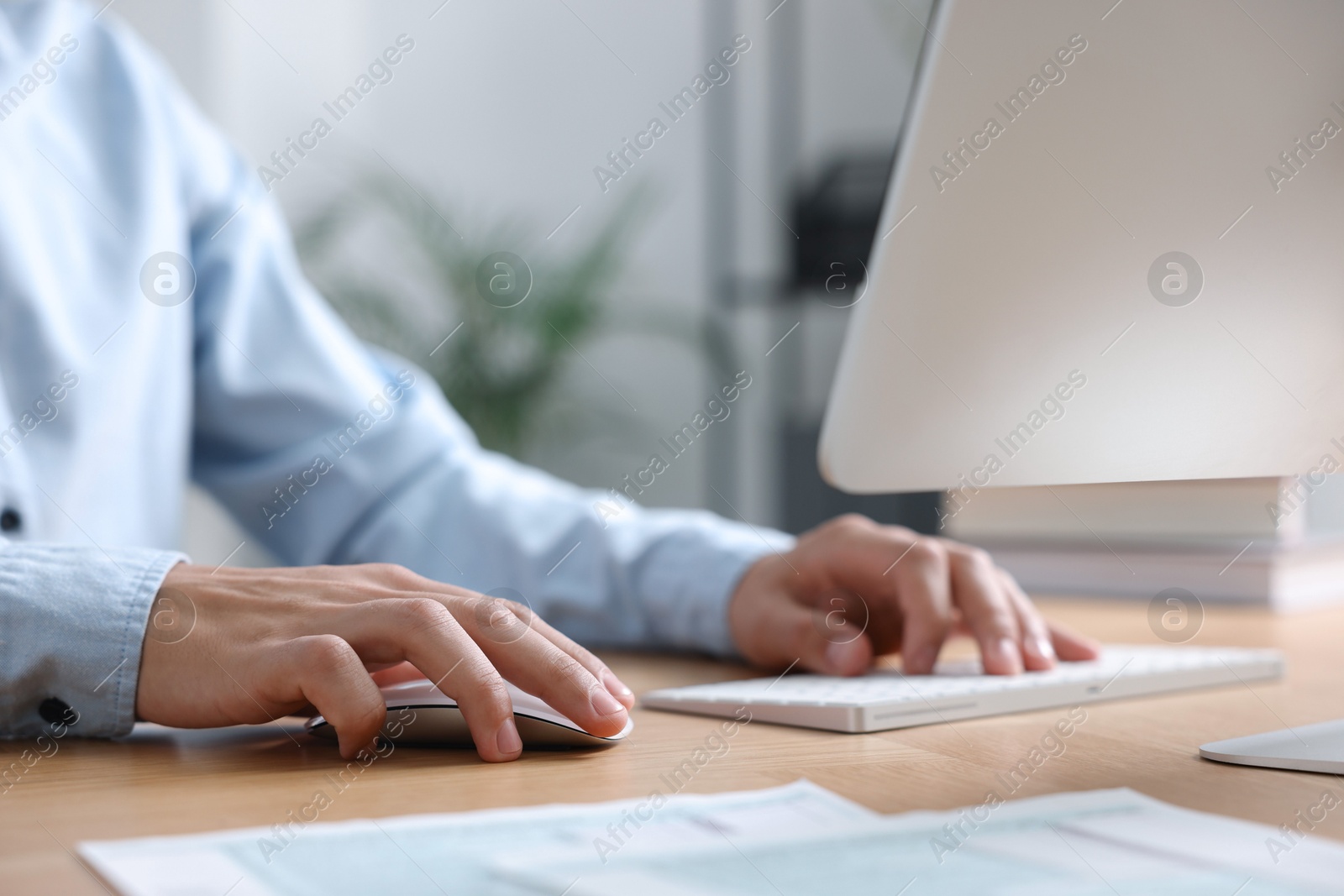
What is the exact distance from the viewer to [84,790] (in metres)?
0.45

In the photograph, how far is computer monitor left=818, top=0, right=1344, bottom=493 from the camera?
52cm

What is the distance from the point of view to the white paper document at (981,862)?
1.06 feet

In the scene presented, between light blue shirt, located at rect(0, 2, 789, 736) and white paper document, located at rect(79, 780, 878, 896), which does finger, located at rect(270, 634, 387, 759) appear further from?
light blue shirt, located at rect(0, 2, 789, 736)

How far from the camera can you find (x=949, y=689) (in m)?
0.63

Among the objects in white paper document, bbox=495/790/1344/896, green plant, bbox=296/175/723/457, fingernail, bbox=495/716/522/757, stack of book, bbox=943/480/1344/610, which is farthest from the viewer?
green plant, bbox=296/175/723/457

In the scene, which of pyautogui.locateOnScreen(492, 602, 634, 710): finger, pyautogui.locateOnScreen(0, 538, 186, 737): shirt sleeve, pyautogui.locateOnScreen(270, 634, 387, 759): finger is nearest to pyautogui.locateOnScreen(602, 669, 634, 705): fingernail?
pyautogui.locateOnScreen(492, 602, 634, 710): finger

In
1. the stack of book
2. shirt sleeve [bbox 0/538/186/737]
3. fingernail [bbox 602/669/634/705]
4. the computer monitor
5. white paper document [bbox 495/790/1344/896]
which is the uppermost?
the computer monitor

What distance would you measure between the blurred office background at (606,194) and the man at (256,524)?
1.60 metres

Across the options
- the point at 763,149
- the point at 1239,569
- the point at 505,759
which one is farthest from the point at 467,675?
the point at 763,149

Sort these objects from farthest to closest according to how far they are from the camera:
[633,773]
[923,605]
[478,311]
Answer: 1. [478,311]
2. [923,605]
3. [633,773]

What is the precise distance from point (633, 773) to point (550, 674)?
0.22 feet

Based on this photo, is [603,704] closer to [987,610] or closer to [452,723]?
[452,723]

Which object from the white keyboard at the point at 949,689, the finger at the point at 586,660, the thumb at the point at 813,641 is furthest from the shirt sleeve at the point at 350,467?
the finger at the point at 586,660

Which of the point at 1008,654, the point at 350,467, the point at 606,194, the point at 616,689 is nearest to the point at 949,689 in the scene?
the point at 1008,654
